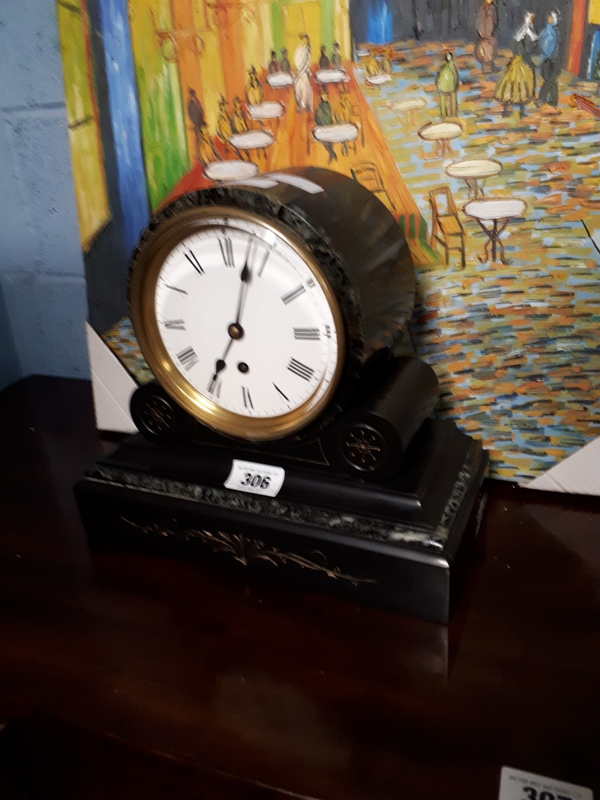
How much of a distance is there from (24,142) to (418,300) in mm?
725

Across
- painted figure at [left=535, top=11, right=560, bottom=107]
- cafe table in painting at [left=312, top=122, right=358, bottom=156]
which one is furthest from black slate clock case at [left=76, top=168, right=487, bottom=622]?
painted figure at [left=535, top=11, right=560, bottom=107]

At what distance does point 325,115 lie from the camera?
893 mm

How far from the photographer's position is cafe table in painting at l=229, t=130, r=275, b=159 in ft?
3.06

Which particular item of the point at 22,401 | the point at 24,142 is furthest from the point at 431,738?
the point at 24,142

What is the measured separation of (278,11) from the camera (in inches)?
34.6

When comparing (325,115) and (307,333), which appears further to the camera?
(325,115)

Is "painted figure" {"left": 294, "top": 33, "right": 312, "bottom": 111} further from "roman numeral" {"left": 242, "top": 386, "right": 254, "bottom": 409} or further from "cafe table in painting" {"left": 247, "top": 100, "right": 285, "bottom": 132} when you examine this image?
"roman numeral" {"left": 242, "top": 386, "right": 254, "bottom": 409}

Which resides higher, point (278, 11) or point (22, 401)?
point (278, 11)

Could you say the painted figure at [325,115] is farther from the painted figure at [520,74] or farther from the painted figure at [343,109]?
the painted figure at [520,74]

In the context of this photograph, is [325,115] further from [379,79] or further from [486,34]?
[486,34]

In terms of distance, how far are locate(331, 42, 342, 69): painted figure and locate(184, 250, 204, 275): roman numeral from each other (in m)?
0.32

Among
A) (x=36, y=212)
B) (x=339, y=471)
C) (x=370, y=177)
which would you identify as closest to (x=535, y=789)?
(x=339, y=471)

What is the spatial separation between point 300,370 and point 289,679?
11.8 inches

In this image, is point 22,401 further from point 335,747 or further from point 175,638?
point 335,747
